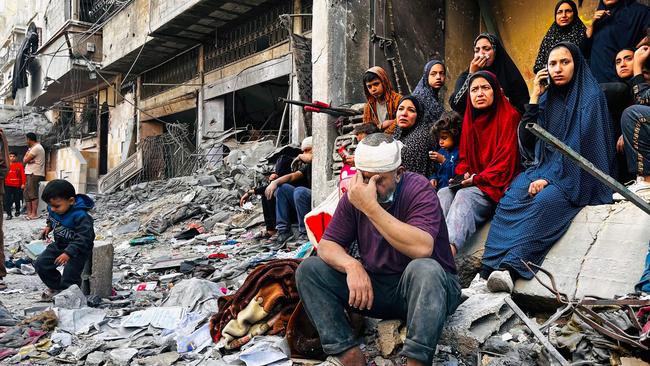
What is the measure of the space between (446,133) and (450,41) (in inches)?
126

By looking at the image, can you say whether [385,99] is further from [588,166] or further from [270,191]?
[588,166]

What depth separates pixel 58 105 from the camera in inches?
860

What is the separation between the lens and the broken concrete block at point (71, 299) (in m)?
4.07

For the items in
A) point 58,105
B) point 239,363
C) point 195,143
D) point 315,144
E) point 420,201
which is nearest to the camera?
point 420,201

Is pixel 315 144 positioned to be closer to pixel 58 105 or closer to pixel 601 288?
pixel 601 288

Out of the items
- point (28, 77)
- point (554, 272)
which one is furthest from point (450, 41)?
point (28, 77)

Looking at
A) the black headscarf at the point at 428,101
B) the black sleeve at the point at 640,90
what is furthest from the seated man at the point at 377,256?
the black headscarf at the point at 428,101

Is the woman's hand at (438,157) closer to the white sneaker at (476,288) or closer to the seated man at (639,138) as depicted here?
the white sneaker at (476,288)

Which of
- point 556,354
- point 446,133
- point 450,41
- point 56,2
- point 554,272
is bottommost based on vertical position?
point 556,354

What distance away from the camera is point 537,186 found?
3.45m

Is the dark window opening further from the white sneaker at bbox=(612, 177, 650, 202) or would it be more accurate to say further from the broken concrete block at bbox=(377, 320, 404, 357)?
the broken concrete block at bbox=(377, 320, 404, 357)

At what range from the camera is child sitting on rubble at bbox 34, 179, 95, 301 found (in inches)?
172

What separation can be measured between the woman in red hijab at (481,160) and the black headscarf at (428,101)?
0.62 metres

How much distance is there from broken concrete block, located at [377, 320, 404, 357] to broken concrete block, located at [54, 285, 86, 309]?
8.89 ft
